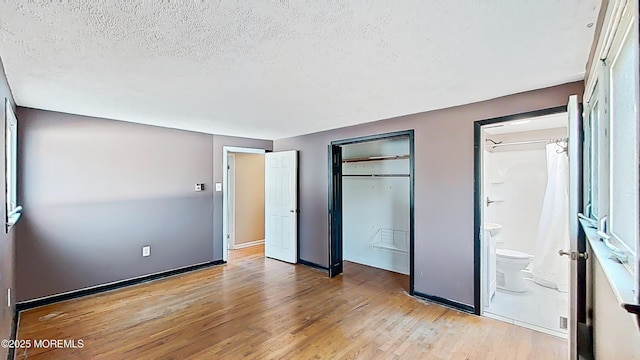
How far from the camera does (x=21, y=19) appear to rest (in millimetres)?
1460

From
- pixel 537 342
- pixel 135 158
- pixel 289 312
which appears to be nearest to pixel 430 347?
pixel 537 342

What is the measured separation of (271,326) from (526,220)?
3.89 metres

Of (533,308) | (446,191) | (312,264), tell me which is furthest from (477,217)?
(312,264)

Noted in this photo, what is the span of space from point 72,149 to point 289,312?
122 inches

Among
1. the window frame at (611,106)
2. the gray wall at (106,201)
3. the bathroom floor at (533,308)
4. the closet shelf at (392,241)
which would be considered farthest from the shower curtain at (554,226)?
the gray wall at (106,201)

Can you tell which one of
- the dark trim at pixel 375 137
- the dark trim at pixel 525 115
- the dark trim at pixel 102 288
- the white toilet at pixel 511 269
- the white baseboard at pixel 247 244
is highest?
the dark trim at pixel 525 115

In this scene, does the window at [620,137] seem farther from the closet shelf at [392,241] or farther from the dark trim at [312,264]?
the dark trim at [312,264]

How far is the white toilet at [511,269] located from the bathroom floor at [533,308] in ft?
0.31

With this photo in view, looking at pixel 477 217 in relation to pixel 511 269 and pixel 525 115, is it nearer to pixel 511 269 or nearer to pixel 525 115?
pixel 525 115

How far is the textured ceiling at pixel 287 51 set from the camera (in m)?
1.40

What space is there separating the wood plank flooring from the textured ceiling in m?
2.13

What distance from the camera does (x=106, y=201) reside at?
3727 mm

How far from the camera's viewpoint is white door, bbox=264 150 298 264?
4.95 m

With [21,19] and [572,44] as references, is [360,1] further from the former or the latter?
[21,19]
